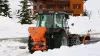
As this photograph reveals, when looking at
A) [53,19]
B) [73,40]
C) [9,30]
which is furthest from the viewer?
[9,30]

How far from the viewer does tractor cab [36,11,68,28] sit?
18.3 m

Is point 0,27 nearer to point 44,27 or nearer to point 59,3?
point 44,27

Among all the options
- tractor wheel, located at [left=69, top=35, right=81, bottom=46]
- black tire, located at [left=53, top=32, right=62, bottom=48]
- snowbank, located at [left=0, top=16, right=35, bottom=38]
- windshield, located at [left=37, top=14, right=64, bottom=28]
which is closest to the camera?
black tire, located at [left=53, top=32, right=62, bottom=48]

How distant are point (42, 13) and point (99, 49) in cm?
631

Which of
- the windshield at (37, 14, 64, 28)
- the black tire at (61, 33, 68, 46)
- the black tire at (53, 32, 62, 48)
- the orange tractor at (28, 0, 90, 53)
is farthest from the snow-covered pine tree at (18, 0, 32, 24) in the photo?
the black tire at (53, 32, 62, 48)

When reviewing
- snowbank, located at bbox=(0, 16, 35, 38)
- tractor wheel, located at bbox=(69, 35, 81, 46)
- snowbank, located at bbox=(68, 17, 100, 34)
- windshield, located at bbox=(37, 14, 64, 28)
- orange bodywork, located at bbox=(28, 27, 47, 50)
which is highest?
windshield, located at bbox=(37, 14, 64, 28)

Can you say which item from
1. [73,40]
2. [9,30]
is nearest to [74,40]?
[73,40]

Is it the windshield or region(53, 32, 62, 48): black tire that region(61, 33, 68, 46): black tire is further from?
the windshield

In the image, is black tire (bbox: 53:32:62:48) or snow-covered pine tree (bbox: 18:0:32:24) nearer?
black tire (bbox: 53:32:62:48)

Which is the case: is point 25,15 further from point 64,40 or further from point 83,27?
point 64,40

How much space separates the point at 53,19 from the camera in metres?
18.4

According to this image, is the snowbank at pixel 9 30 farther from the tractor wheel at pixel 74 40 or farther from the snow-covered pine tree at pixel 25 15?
the tractor wheel at pixel 74 40

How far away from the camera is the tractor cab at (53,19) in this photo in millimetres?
18348

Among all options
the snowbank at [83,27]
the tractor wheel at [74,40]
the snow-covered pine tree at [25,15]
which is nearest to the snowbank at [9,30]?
the snowbank at [83,27]
